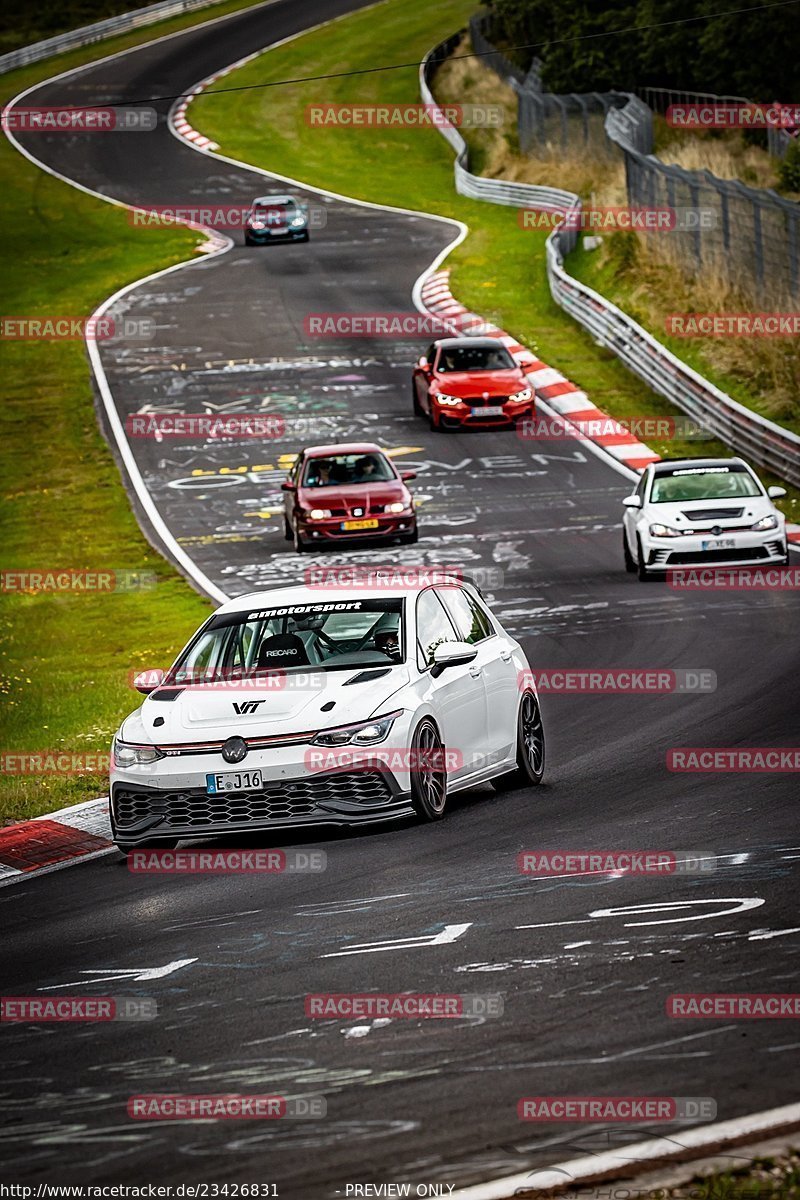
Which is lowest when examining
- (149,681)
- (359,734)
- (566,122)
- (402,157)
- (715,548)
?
(715,548)

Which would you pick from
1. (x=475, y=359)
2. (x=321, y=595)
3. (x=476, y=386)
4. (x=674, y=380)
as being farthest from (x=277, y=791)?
(x=674, y=380)

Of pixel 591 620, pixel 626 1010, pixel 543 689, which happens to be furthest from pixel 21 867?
pixel 591 620

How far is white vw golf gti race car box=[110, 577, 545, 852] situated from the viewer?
11.4 m

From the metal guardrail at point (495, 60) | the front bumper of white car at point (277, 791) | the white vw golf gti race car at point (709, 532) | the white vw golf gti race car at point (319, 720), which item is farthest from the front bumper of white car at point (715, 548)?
the metal guardrail at point (495, 60)

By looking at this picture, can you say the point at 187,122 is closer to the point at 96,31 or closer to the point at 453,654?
the point at 96,31

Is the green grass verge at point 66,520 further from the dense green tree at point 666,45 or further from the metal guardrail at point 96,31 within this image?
the metal guardrail at point 96,31

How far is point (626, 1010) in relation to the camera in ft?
25.1

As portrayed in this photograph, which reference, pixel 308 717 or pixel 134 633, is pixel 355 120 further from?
pixel 308 717

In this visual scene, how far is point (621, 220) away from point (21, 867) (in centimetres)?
3836

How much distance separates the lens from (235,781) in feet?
37.4

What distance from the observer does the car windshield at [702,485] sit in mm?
24656

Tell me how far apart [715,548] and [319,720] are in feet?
43.7

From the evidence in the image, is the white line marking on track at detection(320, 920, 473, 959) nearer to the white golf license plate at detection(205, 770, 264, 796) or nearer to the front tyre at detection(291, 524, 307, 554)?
the white golf license plate at detection(205, 770, 264, 796)

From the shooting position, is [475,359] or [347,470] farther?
[475,359]
